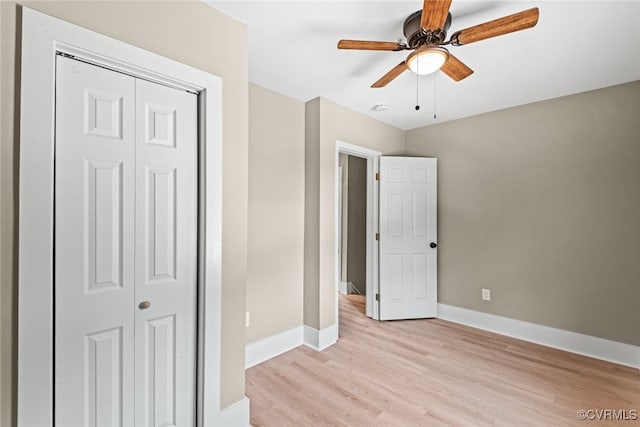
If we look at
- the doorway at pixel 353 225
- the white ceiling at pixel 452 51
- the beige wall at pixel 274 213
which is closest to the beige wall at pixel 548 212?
the white ceiling at pixel 452 51

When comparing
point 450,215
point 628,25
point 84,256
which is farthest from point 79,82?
point 450,215

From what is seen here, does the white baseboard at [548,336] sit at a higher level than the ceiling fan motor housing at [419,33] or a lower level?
lower

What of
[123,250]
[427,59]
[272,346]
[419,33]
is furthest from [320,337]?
[419,33]

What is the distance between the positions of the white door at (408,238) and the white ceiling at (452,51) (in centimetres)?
82

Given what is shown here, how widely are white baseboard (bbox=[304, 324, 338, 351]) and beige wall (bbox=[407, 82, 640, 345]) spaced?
161 cm

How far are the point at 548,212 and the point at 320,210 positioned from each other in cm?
233

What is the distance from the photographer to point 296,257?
3.00 meters

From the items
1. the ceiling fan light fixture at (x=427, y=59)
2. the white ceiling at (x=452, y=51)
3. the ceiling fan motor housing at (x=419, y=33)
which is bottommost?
the ceiling fan light fixture at (x=427, y=59)

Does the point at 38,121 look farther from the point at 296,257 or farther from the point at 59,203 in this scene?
the point at 296,257

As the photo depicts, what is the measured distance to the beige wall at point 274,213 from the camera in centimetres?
263

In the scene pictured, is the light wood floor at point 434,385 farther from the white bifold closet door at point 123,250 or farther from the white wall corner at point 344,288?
the white wall corner at point 344,288

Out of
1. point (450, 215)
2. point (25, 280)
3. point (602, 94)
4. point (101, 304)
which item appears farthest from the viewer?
point (450, 215)

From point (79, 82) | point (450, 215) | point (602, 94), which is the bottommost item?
point (450, 215)

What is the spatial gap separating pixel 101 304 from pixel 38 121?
2.65 feet
